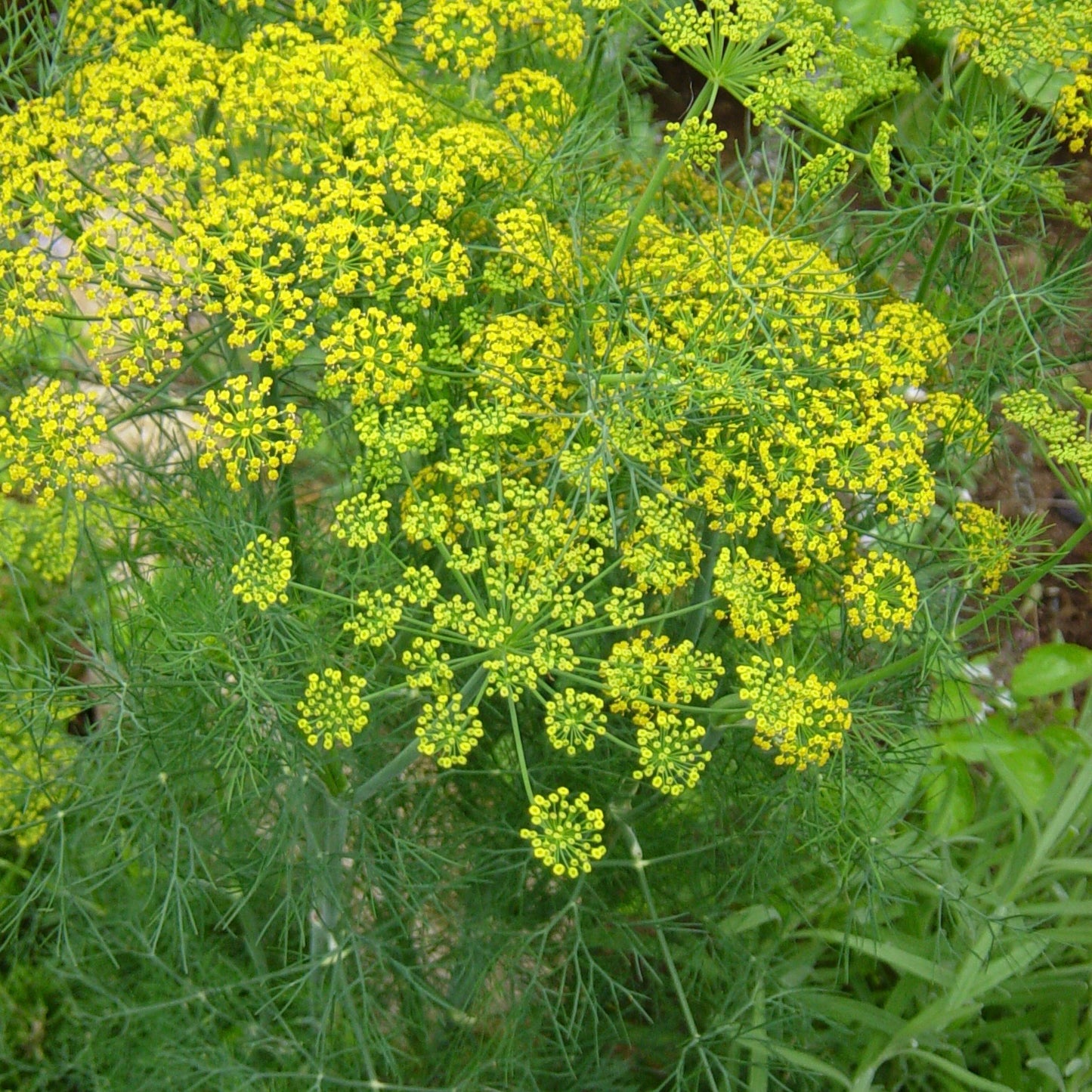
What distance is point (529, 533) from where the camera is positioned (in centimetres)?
167

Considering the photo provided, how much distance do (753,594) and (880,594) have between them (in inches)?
8.2

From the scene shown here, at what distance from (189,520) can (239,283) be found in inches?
24.2

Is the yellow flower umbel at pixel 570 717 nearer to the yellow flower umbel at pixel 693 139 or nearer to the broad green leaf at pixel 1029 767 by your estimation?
the yellow flower umbel at pixel 693 139

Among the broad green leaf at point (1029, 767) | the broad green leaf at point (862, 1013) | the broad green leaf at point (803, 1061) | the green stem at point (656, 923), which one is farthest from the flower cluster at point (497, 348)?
the broad green leaf at point (1029, 767)

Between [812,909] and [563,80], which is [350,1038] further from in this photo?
[563,80]

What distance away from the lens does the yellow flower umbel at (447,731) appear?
1.51 metres

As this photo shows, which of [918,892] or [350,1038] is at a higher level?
[918,892]

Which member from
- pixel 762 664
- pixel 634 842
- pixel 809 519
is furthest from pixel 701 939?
pixel 809 519

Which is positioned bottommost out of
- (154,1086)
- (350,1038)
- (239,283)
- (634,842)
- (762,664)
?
(154,1086)

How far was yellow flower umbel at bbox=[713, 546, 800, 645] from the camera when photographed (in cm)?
162

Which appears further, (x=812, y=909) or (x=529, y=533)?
(x=812, y=909)

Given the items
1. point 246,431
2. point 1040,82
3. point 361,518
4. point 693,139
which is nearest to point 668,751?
point 361,518

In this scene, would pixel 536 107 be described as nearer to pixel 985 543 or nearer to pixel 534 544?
pixel 534 544

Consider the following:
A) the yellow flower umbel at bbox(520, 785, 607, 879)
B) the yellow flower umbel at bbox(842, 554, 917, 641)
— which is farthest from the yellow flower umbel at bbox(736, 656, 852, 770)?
the yellow flower umbel at bbox(520, 785, 607, 879)
